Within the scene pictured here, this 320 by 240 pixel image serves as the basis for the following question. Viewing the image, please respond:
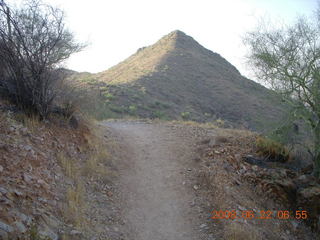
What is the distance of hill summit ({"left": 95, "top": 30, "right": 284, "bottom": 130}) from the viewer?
68.5ft

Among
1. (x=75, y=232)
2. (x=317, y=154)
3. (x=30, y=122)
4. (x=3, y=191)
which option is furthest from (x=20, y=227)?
(x=317, y=154)

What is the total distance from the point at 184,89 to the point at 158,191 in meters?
25.1

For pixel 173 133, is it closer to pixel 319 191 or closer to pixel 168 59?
pixel 319 191

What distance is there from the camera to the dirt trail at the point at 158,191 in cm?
433

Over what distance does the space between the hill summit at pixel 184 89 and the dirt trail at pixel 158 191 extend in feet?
28.8

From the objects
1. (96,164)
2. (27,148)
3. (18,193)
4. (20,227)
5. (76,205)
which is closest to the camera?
(20,227)

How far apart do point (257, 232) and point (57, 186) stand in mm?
3681

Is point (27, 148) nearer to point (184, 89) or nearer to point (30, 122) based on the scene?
point (30, 122)

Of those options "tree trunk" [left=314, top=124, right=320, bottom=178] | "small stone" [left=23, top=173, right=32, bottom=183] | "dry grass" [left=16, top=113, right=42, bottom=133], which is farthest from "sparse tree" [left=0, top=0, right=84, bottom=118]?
"tree trunk" [left=314, top=124, right=320, bottom=178]

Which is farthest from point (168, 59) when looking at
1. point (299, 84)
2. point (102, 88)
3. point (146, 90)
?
point (299, 84)

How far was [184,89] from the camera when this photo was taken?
29.9 meters

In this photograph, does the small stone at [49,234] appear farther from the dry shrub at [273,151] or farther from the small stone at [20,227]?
the dry shrub at [273,151]
